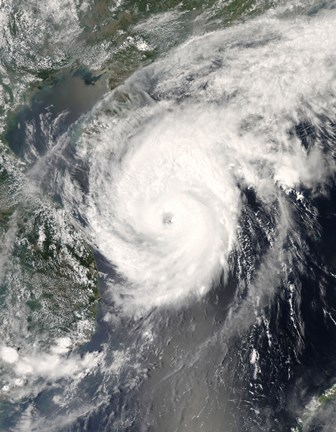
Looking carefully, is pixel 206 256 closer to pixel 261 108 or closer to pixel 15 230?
pixel 261 108

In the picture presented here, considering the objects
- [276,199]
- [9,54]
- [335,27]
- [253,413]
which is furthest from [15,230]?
[335,27]

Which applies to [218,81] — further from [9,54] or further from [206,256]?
[9,54]

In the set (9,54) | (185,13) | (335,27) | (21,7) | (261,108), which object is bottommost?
(261,108)

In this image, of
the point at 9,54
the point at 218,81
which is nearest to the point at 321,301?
the point at 218,81

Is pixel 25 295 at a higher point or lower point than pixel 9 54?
lower

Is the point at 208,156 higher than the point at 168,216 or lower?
higher

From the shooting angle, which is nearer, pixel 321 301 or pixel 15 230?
pixel 321 301
